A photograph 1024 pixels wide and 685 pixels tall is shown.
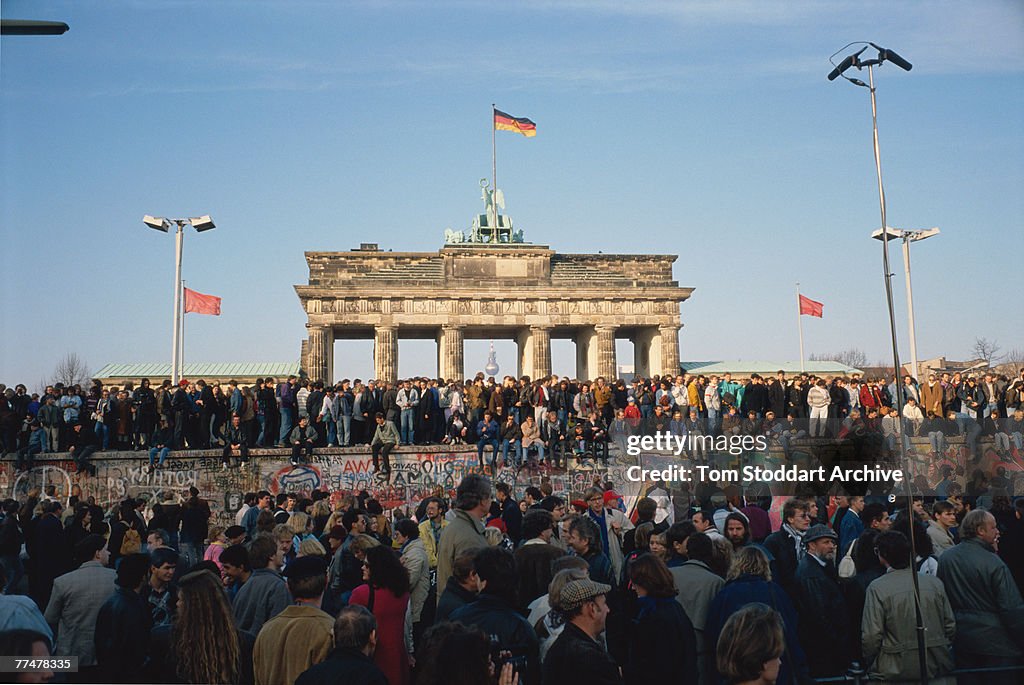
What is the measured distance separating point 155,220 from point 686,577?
1016 inches

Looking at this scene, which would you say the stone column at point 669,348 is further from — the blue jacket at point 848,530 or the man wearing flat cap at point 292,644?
the man wearing flat cap at point 292,644

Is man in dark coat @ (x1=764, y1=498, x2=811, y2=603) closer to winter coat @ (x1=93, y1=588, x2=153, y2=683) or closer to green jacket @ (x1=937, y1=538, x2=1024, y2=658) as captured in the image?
green jacket @ (x1=937, y1=538, x2=1024, y2=658)

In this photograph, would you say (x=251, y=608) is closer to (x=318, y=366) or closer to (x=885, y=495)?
(x=885, y=495)

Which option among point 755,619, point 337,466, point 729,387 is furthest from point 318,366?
point 755,619

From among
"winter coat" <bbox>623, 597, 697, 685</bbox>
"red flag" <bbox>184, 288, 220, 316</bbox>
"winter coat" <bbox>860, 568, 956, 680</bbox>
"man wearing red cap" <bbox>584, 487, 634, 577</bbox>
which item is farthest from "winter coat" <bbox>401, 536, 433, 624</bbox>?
"red flag" <bbox>184, 288, 220, 316</bbox>

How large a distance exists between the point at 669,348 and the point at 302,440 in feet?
105

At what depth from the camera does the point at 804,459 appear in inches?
810

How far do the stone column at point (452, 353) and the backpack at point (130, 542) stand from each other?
3880cm

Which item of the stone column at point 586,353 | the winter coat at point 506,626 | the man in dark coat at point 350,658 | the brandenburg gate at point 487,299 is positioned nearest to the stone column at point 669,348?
the brandenburg gate at point 487,299

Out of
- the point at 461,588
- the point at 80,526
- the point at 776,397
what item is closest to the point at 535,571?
the point at 461,588

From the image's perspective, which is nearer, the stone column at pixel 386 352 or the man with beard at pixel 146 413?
the man with beard at pixel 146 413

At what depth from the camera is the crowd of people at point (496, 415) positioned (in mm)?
21984

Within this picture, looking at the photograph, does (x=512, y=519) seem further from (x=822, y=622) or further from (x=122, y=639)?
(x=122, y=639)

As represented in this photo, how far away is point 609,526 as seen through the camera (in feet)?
30.3
